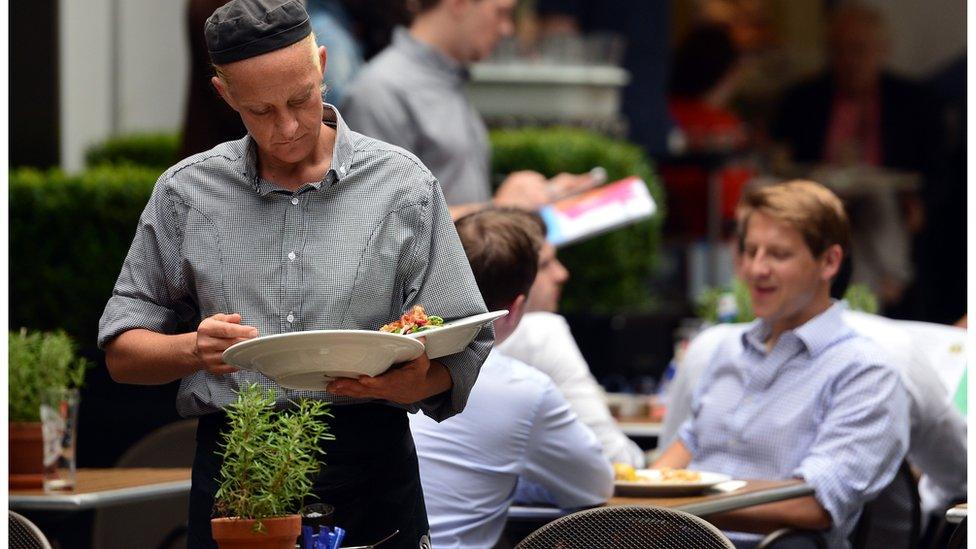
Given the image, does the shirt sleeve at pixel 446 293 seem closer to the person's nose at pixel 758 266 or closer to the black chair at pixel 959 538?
the black chair at pixel 959 538

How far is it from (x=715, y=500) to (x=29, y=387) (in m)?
1.71

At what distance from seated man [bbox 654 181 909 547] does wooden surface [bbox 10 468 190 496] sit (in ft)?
4.20

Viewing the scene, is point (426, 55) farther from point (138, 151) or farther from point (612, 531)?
point (612, 531)

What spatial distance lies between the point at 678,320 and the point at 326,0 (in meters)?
2.07

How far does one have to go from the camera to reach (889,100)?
461 inches

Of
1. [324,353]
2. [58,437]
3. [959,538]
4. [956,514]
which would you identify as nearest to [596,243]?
[58,437]

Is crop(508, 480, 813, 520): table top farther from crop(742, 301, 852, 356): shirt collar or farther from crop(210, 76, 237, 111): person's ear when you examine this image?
crop(210, 76, 237, 111): person's ear

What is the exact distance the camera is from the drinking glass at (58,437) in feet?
13.2

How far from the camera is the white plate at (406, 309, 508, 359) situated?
2.61 metres

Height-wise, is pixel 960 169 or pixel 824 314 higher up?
pixel 824 314

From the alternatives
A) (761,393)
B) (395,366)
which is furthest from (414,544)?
(761,393)

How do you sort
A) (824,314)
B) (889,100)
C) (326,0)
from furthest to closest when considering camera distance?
(889,100)
(326,0)
(824,314)

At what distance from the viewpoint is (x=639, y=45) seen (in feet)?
38.6

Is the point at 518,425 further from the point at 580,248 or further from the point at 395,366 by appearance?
the point at 580,248
